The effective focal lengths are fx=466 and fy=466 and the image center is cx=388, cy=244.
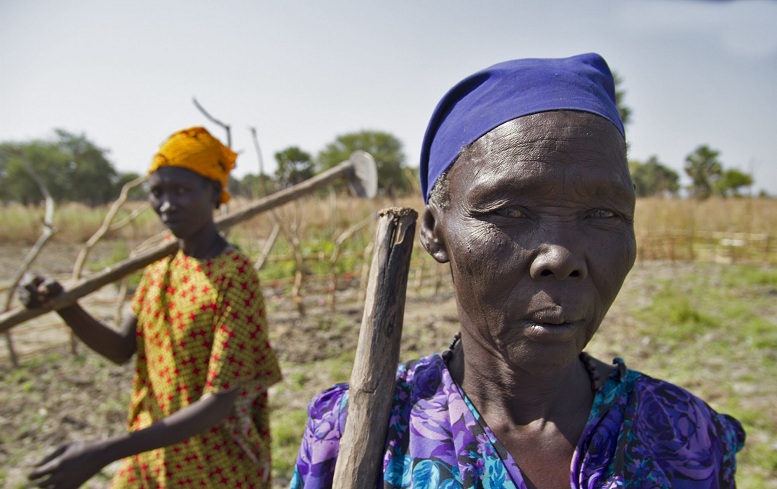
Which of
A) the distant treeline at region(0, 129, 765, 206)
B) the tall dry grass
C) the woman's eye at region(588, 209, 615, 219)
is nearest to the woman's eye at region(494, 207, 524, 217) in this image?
the woman's eye at region(588, 209, 615, 219)

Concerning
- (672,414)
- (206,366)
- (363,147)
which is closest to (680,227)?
(672,414)

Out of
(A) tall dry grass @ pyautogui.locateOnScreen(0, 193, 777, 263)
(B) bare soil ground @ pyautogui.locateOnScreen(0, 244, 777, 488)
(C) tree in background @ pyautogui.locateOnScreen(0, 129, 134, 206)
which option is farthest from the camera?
(C) tree in background @ pyautogui.locateOnScreen(0, 129, 134, 206)

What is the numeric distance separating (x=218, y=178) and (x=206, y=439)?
1.09 m

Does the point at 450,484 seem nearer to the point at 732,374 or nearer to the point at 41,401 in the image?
the point at 41,401

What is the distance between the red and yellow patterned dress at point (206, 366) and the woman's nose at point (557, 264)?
50.5 inches

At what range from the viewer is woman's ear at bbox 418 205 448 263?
108 cm

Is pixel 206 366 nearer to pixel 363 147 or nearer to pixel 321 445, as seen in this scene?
pixel 321 445

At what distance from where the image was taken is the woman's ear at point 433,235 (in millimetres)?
1078

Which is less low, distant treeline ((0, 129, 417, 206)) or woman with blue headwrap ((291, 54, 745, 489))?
distant treeline ((0, 129, 417, 206))

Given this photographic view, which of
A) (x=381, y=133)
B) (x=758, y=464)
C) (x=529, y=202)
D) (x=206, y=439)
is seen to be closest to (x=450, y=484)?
(x=529, y=202)

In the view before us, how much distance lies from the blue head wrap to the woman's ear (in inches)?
2.8

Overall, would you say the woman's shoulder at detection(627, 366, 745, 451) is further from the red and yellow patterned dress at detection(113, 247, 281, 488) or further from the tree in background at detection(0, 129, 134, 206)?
the tree in background at detection(0, 129, 134, 206)

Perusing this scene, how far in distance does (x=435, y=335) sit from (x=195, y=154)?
4906 millimetres

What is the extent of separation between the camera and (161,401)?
1.88m
